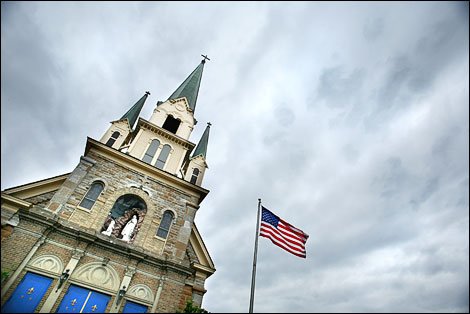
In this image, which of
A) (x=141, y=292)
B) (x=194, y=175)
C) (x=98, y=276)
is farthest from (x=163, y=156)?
(x=141, y=292)

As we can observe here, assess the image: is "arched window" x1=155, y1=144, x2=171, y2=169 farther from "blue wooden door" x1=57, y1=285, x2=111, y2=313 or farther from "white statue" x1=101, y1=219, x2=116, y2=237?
"blue wooden door" x1=57, y1=285, x2=111, y2=313

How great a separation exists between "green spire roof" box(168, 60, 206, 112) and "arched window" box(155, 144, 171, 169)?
572 cm

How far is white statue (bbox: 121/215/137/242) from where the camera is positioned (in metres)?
12.9

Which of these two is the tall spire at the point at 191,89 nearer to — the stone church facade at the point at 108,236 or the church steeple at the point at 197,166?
the church steeple at the point at 197,166

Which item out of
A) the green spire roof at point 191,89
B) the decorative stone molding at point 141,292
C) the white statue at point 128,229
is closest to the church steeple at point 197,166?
the green spire roof at point 191,89

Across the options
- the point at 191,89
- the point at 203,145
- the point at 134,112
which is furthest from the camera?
the point at 191,89

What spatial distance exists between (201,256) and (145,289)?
341 centimetres

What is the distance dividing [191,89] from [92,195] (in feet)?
44.9

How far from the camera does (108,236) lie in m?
12.2

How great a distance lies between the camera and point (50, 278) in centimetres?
1048

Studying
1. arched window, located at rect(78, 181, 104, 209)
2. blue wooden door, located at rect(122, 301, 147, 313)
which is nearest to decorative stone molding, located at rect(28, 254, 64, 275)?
arched window, located at rect(78, 181, 104, 209)

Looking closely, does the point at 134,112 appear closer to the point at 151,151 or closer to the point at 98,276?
the point at 151,151

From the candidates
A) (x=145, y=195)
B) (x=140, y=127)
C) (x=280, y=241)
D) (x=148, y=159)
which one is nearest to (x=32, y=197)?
(x=145, y=195)

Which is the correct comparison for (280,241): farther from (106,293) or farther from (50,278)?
(50,278)
